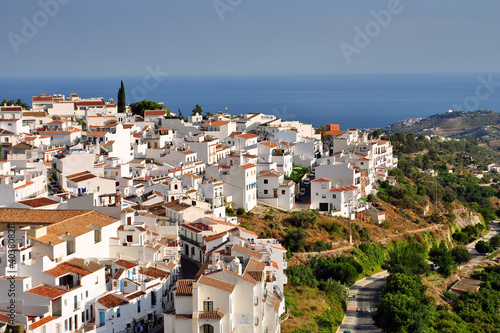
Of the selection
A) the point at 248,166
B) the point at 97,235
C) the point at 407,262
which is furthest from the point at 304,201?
the point at 97,235

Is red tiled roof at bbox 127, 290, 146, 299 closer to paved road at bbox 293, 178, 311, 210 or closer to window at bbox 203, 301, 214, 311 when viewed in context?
window at bbox 203, 301, 214, 311

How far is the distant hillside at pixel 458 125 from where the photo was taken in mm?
102944

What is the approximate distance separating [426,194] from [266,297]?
2768 cm

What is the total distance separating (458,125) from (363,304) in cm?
8587

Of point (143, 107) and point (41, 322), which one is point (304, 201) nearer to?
point (143, 107)

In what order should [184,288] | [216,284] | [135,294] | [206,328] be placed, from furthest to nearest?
[135,294], [184,288], [216,284], [206,328]

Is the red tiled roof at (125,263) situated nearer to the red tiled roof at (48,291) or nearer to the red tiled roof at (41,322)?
the red tiled roof at (48,291)

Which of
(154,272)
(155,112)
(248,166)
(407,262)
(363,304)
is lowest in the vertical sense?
(363,304)

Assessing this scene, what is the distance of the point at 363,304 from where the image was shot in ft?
→ 92.8

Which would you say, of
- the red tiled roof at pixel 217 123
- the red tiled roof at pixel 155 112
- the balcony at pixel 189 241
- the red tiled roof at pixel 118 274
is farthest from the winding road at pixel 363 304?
the red tiled roof at pixel 155 112

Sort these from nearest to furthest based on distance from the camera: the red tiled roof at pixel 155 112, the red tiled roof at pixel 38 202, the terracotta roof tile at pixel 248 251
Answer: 1. the terracotta roof tile at pixel 248 251
2. the red tiled roof at pixel 38 202
3. the red tiled roof at pixel 155 112

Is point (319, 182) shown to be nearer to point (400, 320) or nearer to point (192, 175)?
point (192, 175)

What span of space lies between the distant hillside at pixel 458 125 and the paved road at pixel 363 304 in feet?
235

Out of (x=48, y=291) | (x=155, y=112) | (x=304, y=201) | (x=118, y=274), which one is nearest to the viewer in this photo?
(x=48, y=291)
